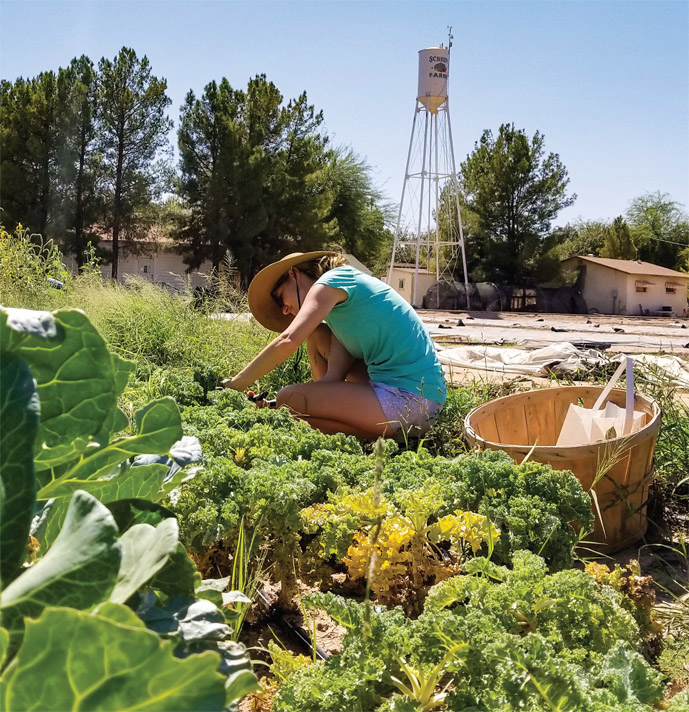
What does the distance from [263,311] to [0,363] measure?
4207 mm

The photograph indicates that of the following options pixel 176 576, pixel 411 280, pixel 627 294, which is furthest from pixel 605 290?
pixel 176 576

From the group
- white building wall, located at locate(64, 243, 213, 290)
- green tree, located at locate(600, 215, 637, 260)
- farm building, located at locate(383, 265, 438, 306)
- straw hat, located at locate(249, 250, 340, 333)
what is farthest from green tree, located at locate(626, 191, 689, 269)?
straw hat, located at locate(249, 250, 340, 333)

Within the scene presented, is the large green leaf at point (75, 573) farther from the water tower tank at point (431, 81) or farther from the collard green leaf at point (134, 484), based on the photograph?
the water tower tank at point (431, 81)

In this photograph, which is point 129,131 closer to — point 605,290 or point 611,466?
point 605,290

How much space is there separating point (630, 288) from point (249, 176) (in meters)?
23.0

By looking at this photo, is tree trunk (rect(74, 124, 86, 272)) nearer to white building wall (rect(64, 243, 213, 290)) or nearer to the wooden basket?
white building wall (rect(64, 243, 213, 290))

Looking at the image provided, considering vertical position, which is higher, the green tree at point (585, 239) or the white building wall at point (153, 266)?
the green tree at point (585, 239)

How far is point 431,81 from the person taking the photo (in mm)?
27078

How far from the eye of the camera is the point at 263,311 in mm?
4891

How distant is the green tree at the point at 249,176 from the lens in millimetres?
32594

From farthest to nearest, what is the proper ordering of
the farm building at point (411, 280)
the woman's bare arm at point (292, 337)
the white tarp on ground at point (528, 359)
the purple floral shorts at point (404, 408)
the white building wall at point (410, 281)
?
the white building wall at point (410, 281) < the farm building at point (411, 280) < the white tarp on ground at point (528, 359) < the purple floral shorts at point (404, 408) < the woman's bare arm at point (292, 337)

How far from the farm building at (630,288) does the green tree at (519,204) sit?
3.46 m

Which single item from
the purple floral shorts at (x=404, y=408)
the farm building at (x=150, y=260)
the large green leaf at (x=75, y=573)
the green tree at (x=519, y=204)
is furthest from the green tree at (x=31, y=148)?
the large green leaf at (x=75, y=573)

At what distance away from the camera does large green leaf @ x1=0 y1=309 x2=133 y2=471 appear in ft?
2.41
